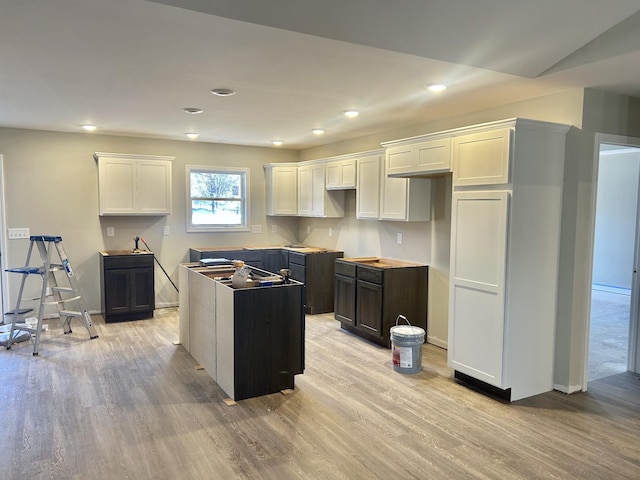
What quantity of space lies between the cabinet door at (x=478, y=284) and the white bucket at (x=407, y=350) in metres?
0.34

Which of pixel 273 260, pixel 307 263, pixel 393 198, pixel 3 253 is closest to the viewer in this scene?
pixel 393 198

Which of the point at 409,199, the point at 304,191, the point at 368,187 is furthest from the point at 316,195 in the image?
the point at 409,199

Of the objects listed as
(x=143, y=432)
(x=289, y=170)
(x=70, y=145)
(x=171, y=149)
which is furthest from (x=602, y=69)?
(x=70, y=145)

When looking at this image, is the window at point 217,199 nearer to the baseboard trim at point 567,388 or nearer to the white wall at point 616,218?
the baseboard trim at point 567,388

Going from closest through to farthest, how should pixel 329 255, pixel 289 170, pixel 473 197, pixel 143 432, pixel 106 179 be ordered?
pixel 143 432 < pixel 473 197 < pixel 106 179 < pixel 329 255 < pixel 289 170

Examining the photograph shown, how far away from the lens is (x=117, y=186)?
5.97 metres

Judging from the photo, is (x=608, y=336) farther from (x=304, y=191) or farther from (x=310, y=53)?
(x=310, y=53)

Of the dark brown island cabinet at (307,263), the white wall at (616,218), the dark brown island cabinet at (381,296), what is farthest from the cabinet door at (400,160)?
the white wall at (616,218)

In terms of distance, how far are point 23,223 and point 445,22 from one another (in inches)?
224

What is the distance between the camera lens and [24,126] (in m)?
5.51

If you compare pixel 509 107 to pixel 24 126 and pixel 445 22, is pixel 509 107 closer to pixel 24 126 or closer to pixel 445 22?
pixel 445 22

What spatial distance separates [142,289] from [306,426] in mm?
3626

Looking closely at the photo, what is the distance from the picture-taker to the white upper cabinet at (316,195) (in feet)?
21.2

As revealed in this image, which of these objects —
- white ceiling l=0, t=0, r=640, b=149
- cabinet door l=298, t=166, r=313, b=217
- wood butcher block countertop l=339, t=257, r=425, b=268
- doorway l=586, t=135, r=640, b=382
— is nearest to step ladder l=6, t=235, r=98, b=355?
white ceiling l=0, t=0, r=640, b=149
